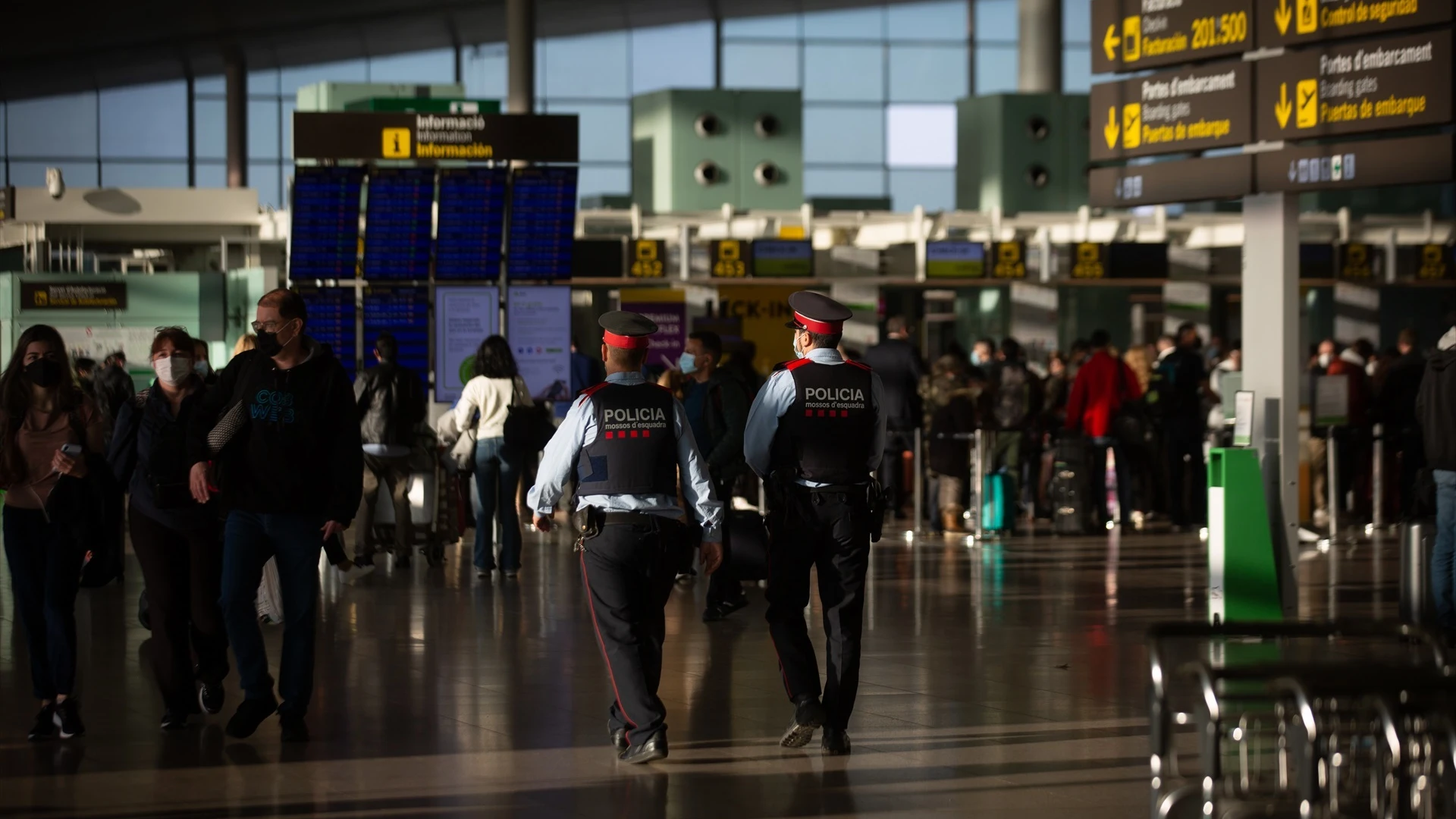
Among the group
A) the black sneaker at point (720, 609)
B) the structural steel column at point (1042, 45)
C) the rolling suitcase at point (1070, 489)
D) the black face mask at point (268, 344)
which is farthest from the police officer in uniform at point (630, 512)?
the structural steel column at point (1042, 45)

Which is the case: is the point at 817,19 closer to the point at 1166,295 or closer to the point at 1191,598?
the point at 1166,295

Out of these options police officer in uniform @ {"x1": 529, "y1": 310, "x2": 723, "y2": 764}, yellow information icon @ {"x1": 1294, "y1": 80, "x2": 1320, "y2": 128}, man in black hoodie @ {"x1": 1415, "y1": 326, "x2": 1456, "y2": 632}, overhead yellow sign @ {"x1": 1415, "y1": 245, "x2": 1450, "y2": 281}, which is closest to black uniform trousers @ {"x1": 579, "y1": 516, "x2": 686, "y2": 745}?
police officer in uniform @ {"x1": 529, "y1": 310, "x2": 723, "y2": 764}

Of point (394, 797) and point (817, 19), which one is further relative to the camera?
point (817, 19)

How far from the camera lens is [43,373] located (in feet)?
22.3

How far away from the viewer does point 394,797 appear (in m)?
5.80

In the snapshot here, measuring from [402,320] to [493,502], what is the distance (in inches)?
130

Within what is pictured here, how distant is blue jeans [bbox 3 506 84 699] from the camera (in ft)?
22.0

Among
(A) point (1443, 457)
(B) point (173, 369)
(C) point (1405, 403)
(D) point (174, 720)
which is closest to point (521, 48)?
(C) point (1405, 403)

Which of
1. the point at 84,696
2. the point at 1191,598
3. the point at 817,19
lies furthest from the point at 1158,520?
the point at 817,19

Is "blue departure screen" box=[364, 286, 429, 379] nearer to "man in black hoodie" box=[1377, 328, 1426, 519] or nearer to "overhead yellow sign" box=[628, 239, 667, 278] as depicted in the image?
"overhead yellow sign" box=[628, 239, 667, 278]

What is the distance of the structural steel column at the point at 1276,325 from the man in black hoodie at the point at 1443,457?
0.69 meters

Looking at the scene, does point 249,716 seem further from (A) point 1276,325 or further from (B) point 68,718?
(A) point 1276,325

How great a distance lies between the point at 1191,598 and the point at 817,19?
96.5ft

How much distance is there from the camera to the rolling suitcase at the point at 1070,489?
16234mm
